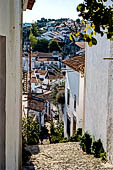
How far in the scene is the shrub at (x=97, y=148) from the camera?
8398 millimetres

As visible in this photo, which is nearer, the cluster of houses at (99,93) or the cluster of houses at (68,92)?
the cluster of houses at (68,92)

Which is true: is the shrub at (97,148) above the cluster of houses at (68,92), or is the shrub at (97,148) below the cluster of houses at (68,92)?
below

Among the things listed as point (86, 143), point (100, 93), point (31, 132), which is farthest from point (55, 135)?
point (100, 93)

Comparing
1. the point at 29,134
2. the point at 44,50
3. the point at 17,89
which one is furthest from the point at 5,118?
the point at 44,50

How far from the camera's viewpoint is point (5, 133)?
6.13 feet

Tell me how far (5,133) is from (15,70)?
415mm

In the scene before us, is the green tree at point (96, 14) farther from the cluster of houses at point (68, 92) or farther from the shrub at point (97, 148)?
the shrub at point (97, 148)

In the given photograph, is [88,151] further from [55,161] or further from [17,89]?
[17,89]

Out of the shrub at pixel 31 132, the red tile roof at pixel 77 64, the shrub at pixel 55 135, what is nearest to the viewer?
the shrub at pixel 31 132

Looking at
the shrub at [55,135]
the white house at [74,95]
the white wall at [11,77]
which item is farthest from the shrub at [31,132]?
the white wall at [11,77]

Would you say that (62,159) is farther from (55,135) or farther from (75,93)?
(75,93)

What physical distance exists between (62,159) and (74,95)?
7.14 metres

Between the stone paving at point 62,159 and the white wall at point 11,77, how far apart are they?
5617 mm

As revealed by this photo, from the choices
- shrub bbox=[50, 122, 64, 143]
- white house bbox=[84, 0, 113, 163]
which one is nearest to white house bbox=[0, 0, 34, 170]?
white house bbox=[84, 0, 113, 163]
